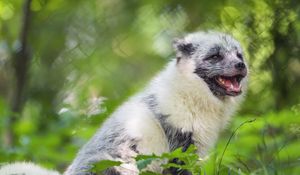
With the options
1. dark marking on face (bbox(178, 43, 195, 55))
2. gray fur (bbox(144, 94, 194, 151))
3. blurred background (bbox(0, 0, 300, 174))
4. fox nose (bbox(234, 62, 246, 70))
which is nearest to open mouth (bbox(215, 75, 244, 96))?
fox nose (bbox(234, 62, 246, 70))

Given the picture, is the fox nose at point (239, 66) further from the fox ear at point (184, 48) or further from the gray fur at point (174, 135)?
the gray fur at point (174, 135)

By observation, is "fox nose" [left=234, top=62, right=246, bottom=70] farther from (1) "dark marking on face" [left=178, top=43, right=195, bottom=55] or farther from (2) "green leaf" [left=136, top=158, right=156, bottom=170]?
(2) "green leaf" [left=136, top=158, right=156, bottom=170]

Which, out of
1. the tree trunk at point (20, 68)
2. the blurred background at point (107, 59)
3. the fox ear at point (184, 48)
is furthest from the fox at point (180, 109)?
Result: the tree trunk at point (20, 68)

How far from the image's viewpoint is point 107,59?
29.0ft

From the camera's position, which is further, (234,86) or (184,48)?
(184,48)

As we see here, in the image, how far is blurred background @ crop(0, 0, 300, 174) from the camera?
759 cm

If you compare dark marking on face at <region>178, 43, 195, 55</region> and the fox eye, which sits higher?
dark marking on face at <region>178, 43, 195, 55</region>

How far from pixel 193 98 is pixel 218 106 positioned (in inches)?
9.9

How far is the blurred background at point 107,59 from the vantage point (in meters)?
7.59


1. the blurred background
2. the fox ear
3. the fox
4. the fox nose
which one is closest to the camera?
the fox

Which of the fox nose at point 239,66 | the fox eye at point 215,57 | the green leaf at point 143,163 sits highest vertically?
the fox eye at point 215,57

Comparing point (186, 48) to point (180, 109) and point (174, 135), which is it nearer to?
point (180, 109)

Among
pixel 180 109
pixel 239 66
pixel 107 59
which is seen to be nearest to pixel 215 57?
pixel 239 66

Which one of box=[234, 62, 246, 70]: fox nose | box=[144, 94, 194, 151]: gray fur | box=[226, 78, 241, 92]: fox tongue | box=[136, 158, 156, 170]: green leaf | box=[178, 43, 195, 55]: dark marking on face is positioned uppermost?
box=[178, 43, 195, 55]: dark marking on face
